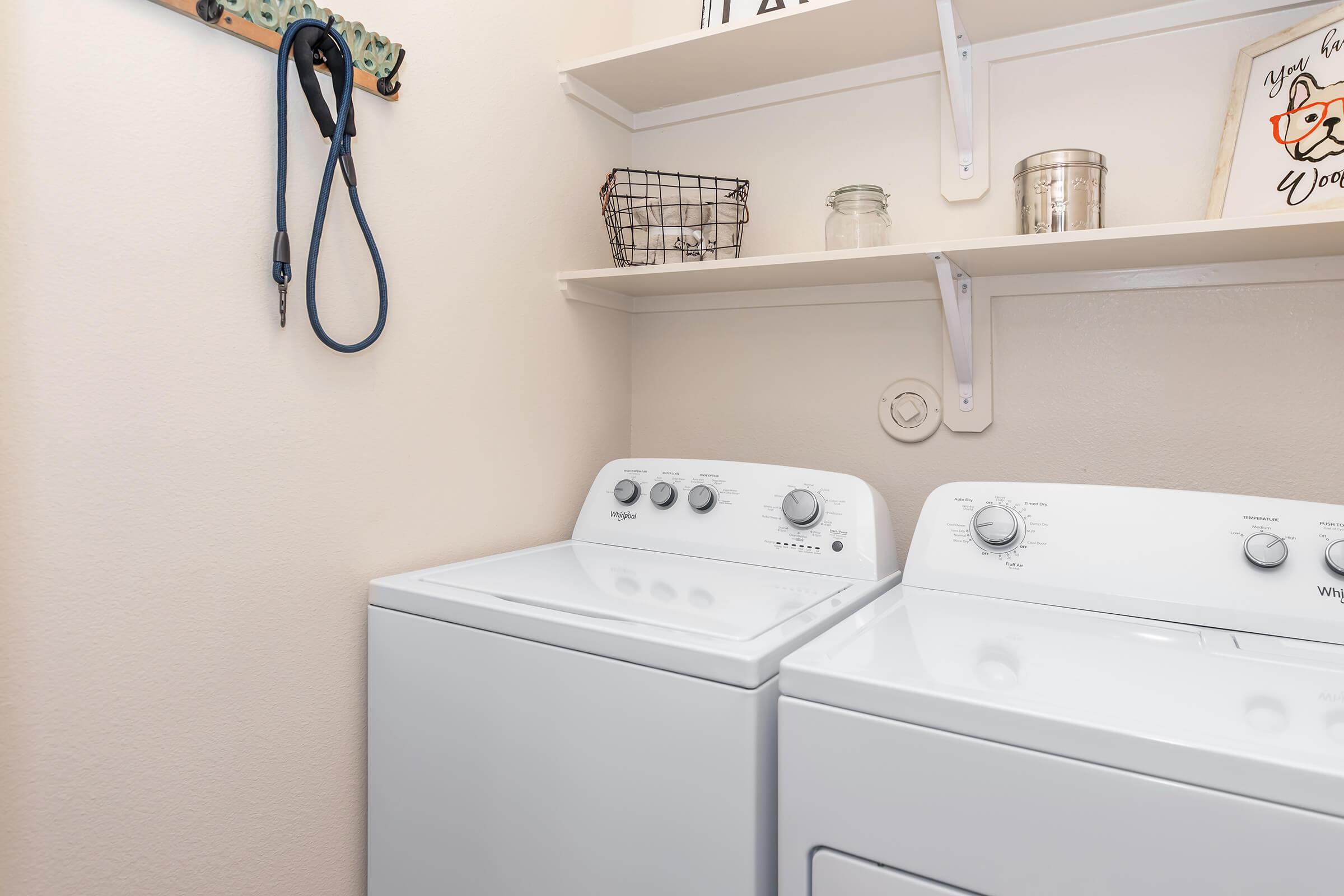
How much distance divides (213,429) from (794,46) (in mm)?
1236

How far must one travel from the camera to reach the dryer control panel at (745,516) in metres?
1.29

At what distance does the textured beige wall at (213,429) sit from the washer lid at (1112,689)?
733mm

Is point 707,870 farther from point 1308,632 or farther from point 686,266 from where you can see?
point 686,266

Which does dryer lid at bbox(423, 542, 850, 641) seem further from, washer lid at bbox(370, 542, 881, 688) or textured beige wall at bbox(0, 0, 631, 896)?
textured beige wall at bbox(0, 0, 631, 896)

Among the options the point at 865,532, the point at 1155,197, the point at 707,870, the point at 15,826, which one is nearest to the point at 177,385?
the point at 15,826

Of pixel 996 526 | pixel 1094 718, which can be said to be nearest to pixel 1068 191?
pixel 996 526

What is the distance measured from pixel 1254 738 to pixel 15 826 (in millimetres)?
1229

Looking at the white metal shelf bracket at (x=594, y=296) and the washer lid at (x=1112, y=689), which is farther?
the white metal shelf bracket at (x=594, y=296)

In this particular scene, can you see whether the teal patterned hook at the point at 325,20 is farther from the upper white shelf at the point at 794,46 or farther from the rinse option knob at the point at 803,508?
the rinse option knob at the point at 803,508

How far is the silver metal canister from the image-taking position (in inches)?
49.3

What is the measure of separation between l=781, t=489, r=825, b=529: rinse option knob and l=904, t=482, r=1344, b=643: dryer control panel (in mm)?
165

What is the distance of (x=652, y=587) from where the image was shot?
1194mm

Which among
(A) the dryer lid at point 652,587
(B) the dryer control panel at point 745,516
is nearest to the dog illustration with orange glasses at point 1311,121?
(B) the dryer control panel at point 745,516

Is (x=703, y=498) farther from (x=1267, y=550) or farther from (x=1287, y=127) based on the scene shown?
(x=1287, y=127)
